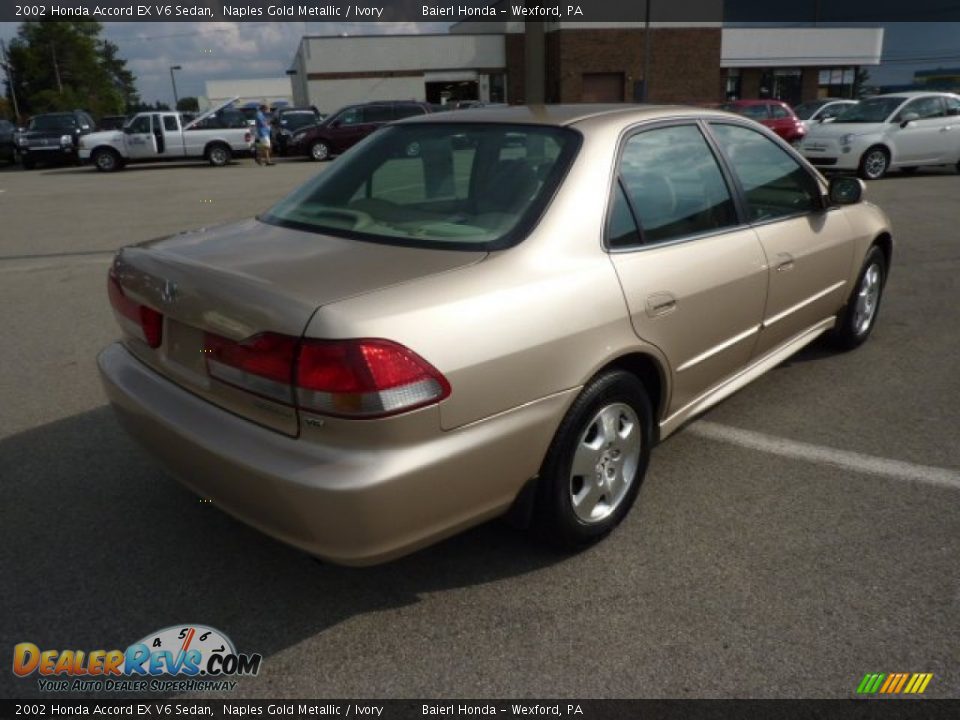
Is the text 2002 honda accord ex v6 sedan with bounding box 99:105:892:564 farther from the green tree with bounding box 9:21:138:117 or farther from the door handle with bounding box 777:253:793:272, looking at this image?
the green tree with bounding box 9:21:138:117

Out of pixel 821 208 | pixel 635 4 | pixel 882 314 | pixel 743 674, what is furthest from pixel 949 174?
pixel 635 4

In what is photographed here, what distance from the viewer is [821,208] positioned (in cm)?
428

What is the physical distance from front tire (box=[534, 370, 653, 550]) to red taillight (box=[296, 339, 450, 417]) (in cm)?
68

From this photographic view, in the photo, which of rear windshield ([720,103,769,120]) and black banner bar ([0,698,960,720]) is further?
rear windshield ([720,103,769,120])

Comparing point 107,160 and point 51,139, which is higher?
point 51,139

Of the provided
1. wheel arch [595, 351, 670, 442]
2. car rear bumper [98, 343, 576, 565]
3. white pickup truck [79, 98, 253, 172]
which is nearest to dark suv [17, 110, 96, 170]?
white pickup truck [79, 98, 253, 172]

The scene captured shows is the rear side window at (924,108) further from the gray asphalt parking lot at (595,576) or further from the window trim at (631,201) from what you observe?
the window trim at (631,201)

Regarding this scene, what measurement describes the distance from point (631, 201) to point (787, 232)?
4.23 ft

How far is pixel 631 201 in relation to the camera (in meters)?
3.04

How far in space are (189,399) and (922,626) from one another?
2.50 metres

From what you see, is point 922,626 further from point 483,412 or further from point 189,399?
point 189,399

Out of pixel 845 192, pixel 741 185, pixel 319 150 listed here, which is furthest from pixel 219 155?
pixel 741 185

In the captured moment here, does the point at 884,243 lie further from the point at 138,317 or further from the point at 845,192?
the point at 138,317

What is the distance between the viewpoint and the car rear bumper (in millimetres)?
2195
